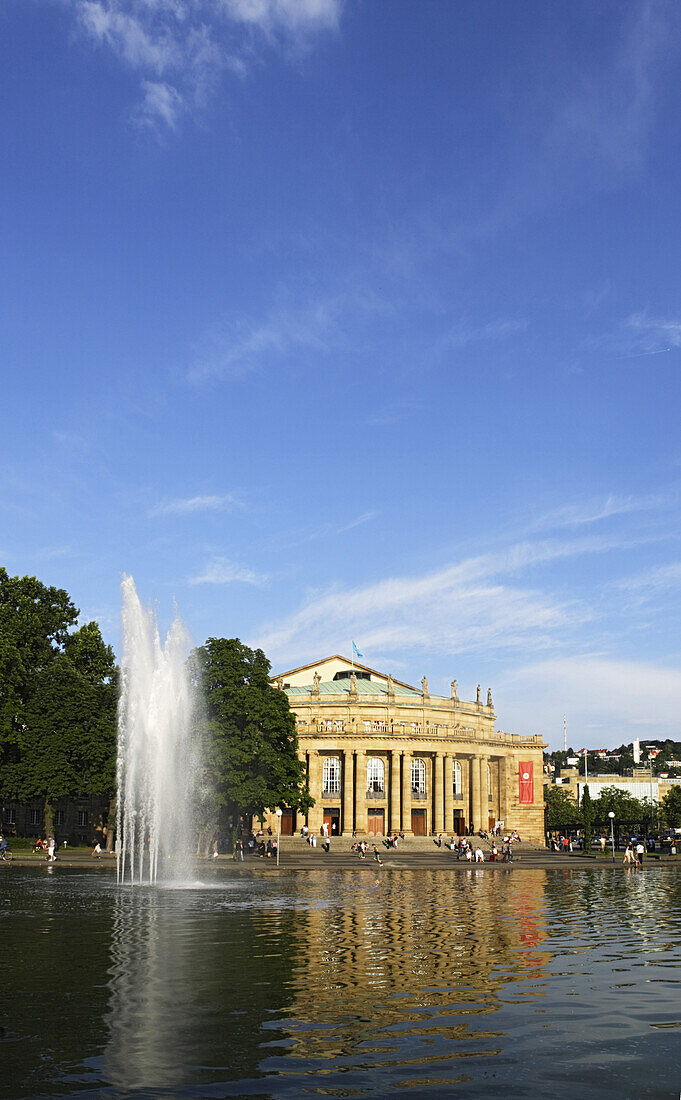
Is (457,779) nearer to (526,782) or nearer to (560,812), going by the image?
(526,782)

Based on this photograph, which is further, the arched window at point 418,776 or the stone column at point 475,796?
the stone column at point 475,796

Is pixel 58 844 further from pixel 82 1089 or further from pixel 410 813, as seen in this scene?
pixel 82 1089

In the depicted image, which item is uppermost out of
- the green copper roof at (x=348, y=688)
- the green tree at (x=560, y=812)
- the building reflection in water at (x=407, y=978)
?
the green copper roof at (x=348, y=688)

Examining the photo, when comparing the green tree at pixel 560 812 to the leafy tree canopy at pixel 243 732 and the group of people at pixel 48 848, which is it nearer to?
the leafy tree canopy at pixel 243 732

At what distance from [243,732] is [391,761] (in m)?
37.4

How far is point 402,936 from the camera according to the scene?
28.3 m

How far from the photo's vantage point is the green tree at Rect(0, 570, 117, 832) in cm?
7300

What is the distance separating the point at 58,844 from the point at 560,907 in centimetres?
5630

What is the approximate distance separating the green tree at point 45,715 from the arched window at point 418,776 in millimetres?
41035

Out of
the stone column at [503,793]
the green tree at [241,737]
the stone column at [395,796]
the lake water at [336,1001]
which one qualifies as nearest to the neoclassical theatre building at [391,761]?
the stone column at [395,796]

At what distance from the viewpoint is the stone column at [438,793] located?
4235 inches

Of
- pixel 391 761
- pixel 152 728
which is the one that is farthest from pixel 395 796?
pixel 152 728

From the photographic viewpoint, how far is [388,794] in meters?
107

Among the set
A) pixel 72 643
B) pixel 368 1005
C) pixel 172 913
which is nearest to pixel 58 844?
pixel 72 643
